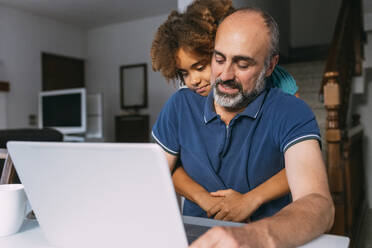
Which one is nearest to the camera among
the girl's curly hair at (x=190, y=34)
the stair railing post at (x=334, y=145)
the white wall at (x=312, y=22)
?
the girl's curly hair at (x=190, y=34)

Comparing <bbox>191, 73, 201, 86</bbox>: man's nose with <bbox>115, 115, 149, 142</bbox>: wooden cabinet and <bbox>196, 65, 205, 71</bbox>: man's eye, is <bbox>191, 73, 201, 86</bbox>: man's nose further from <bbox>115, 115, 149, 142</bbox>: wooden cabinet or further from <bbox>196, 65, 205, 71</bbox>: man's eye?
<bbox>115, 115, 149, 142</bbox>: wooden cabinet

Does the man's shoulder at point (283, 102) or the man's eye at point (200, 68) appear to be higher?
the man's eye at point (200, 68)

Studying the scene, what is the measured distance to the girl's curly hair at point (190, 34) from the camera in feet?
3.72

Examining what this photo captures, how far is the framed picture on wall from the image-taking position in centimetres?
555

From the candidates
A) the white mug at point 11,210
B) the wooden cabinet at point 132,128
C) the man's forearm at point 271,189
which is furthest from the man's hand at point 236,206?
the wooden cabinet at point 132,128

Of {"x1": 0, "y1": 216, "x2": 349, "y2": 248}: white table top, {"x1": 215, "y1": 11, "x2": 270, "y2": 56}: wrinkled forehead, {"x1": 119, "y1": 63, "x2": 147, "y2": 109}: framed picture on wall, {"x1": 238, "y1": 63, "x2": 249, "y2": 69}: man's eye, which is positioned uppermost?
{"x1": 119, "y1": 63, "x2": 147, "y2": 109}: framed picture on wall

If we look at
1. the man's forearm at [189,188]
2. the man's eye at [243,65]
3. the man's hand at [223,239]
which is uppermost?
the man's eye at [243,65]

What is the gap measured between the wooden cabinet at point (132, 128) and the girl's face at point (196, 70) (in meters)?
4.18

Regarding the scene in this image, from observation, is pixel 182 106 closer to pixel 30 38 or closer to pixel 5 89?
pixel 5 89

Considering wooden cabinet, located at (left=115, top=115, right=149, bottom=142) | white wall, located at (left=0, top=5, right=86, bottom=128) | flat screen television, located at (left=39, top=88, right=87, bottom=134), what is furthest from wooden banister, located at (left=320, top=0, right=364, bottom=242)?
white wall, located at (left=0, top=5, right=86, bottom=128)

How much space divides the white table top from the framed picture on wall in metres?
4.76

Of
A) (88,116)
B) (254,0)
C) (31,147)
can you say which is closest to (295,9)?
(254,0)

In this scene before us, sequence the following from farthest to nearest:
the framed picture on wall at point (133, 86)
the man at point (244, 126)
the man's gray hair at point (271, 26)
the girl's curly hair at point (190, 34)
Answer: the framed picture on wall at point (133, 86)
the girl's curly hair at point (190, 34)
the man's gray hair at point (271, 26)
the man at point (244, 126)

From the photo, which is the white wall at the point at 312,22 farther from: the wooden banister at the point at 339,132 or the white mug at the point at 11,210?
the white mug at the point at 11,210
